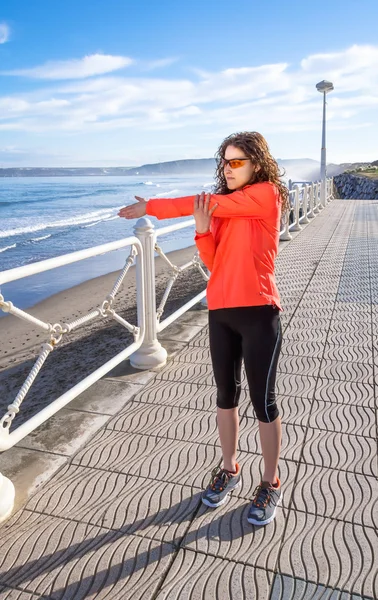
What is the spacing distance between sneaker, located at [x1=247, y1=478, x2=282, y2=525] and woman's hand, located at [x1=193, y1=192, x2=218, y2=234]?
4.21 ft

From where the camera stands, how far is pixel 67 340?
6.98 m

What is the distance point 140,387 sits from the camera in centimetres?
392

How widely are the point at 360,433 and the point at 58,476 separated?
1.81 metres

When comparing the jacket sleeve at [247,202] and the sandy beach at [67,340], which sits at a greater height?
the jacket sleeve at [247,202]

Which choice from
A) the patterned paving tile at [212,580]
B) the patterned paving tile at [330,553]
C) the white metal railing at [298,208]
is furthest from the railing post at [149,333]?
the white metal railing at [298,208]

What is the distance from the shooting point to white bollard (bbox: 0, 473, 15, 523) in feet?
8.00

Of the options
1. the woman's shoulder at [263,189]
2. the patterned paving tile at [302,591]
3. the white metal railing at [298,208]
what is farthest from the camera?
the white metal railing at [298,208]

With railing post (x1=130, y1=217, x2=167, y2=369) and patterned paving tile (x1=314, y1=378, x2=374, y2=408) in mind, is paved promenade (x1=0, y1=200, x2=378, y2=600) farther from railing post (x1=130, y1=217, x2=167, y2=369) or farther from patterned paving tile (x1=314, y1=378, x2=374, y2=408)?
railing post (x1=130, y1=217, x2=167, y2=369)

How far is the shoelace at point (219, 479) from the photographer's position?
100 inches

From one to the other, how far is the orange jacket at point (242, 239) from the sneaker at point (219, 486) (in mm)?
895

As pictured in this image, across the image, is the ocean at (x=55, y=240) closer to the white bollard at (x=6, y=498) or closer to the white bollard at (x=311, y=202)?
the white bollard at (x=6, y=498)

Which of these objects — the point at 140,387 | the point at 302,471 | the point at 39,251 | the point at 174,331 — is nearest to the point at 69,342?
the point at 174,331

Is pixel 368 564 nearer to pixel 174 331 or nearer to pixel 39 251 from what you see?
pixel 174 331

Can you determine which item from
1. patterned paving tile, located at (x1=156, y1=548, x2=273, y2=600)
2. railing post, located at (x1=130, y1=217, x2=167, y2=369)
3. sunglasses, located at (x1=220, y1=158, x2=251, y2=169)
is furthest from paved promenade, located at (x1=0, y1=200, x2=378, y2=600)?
sunglasses, located at (x1=220, y1=158, x2=251, y2=169)
